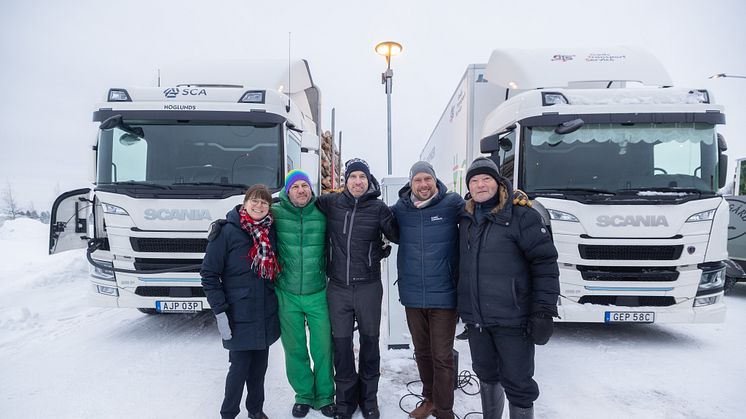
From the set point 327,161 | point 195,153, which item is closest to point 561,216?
point 327,161

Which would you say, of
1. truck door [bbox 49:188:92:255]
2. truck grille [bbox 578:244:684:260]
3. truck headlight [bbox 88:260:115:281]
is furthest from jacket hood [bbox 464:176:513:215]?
truck door [bbox 49:188:92:255]

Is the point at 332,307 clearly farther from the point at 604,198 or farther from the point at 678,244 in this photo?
the point at 678,244

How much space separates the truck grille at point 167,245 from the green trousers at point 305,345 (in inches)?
70.4

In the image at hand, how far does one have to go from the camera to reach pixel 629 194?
4.16 metres

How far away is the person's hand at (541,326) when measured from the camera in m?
2.24

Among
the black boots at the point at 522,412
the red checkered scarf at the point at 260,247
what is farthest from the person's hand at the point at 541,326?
the red checkered scarf at the point at 260,247

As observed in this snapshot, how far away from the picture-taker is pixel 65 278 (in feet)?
25.0

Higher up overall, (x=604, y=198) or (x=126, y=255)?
(x=604, y=198)

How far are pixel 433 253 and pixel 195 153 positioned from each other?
328 cm

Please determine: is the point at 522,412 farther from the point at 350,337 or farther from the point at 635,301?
the point at 635,301

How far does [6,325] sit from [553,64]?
8.23 meters

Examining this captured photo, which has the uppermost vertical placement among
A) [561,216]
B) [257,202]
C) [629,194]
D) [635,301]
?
[629,194]

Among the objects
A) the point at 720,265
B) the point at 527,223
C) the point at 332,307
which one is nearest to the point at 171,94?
the point at 332,307

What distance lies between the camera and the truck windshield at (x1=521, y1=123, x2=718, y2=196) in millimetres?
4277
